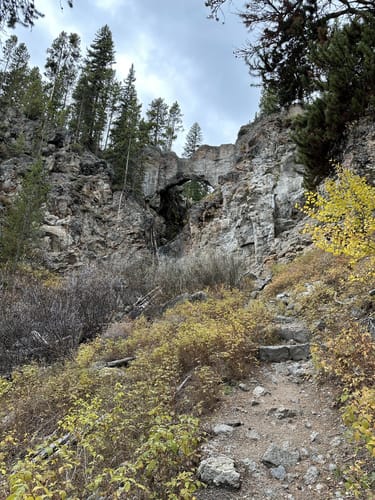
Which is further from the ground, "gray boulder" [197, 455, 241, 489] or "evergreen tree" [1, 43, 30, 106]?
"evergreen tree" [1, 43, 30, 106]

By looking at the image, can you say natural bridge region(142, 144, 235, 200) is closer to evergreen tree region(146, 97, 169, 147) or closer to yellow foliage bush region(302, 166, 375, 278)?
evergreen tree region(146, 97, 169, 147)

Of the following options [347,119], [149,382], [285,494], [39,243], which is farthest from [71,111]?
[285,494]

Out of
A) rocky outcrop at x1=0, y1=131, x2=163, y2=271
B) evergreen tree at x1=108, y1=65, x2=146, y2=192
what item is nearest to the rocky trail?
rocky outcrop at x1=0, y1=131, x2=163, y2=271

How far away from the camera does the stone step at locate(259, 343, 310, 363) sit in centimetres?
545

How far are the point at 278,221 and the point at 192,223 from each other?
6.76 m

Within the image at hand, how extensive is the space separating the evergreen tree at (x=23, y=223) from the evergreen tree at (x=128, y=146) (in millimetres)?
7935

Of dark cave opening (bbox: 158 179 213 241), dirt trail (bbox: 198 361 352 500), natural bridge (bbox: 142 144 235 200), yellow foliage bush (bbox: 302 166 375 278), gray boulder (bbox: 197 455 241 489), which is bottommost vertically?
dirt trail (bbox: 198 361 352 500)

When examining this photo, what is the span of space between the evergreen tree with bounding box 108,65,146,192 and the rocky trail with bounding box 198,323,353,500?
22.7 metres

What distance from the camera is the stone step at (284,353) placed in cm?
545

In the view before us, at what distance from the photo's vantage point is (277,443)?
3.34 metres

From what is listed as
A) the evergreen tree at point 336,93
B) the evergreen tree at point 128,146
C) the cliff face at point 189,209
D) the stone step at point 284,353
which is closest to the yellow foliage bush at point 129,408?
the stone step at point 284,353

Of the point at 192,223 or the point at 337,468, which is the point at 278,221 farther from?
the point at 337,468

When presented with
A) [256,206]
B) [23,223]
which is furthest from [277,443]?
[23,223]

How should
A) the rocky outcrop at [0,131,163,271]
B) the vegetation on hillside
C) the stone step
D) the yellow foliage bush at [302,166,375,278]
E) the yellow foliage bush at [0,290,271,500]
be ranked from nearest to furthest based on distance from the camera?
the vegetation on hillside → the yellow foliage bush at [0,290,271,500] → the yellow foliage bush at [302,166,375,278] → the stone step → the rocky outcrop at [0,131,163,271]
